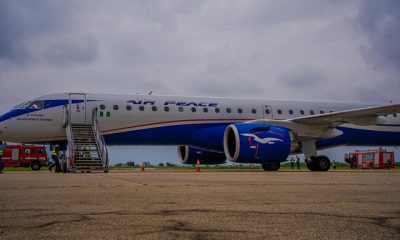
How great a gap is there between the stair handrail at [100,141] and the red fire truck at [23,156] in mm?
14513

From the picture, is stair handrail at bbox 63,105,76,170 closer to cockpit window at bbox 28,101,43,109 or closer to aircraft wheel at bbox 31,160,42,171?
cockpit window at bbox 28,101,43,109

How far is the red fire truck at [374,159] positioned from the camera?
3875cm

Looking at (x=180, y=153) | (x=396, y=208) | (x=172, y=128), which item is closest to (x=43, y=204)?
(x=396, y=208)

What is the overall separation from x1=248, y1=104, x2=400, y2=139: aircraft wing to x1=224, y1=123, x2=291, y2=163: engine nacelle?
1013 mm

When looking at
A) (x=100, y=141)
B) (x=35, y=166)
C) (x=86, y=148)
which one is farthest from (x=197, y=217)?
(x=35, y=166)

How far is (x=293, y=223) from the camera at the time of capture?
11.8 feet

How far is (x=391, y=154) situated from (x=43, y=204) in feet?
129

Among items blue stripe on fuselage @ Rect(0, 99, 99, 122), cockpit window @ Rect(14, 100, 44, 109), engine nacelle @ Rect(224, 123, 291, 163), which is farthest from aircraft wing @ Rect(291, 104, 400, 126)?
cockpit window @ Rect(14, 100, 44, 109)

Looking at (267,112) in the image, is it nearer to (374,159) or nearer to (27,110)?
(27,110)

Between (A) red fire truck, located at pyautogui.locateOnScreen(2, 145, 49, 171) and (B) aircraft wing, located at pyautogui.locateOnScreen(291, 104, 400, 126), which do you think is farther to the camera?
(A) red fire truck, located at pyautogui.locateOnScreen(2, 145, 49, 171)

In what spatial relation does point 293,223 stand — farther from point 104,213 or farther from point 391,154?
point 391,154

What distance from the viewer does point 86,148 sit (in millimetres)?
16438

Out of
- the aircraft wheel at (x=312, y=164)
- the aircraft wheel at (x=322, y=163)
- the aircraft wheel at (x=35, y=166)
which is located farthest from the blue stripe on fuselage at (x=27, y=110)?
the aircraft wheel at (x=35, y=166)

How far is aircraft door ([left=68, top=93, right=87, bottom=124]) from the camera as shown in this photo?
56.9ft
